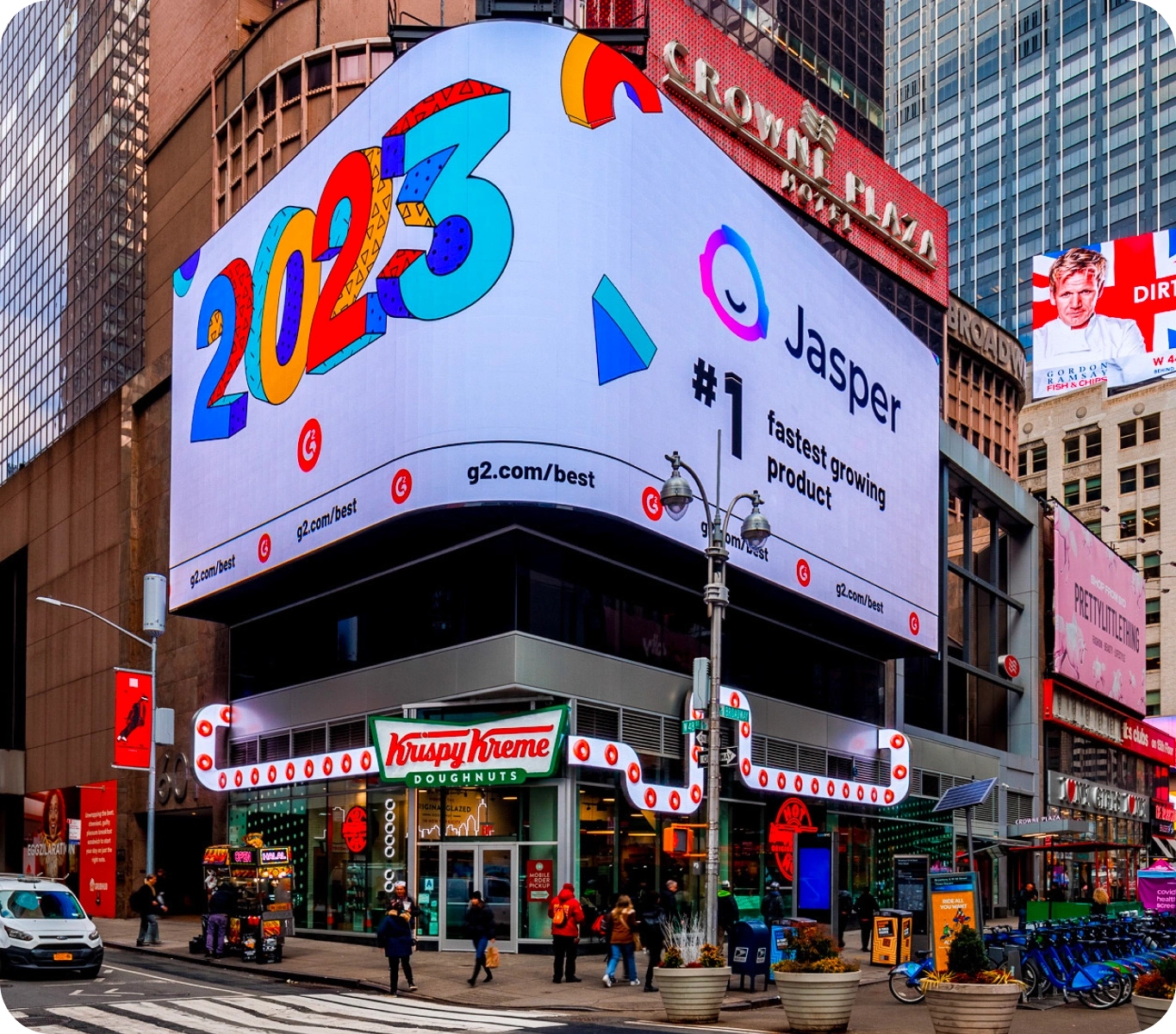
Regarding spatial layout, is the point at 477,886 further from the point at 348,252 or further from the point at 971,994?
the point at 971,994

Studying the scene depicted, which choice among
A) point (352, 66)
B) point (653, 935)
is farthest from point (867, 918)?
point (352, 66)

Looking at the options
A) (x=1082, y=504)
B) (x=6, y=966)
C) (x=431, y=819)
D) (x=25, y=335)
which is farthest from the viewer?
(x=1082, y=504)

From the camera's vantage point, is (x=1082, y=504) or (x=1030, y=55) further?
(x=1030, y=55)

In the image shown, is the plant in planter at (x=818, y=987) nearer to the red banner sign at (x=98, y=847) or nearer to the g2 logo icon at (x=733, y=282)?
the g2 logo icon at (x=733, y=282)

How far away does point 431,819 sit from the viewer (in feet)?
112

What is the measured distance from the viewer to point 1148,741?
8119cm

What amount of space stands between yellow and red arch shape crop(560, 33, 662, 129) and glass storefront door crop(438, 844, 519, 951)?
17.3m

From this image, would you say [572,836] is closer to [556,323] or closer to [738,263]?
[556,323]

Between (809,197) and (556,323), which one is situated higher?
(809,197)

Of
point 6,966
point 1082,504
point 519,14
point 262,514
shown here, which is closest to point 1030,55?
point 1082,504

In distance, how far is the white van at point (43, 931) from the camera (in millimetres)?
26438

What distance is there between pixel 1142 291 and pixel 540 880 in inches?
1373

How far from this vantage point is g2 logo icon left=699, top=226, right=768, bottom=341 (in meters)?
38.7

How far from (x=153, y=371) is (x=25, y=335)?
1319 inches
